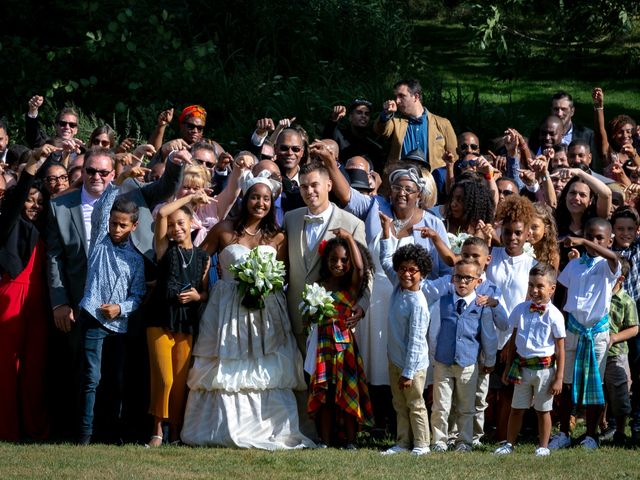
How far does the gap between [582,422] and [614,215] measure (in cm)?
186

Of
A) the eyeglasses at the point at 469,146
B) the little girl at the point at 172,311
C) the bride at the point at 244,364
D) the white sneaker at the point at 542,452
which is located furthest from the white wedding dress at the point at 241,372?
the eyeglasses at the point at 469,146

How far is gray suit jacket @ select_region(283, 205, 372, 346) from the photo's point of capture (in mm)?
10297

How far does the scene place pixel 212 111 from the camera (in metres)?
17.6

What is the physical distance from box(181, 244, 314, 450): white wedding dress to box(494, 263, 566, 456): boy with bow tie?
5.71 feet

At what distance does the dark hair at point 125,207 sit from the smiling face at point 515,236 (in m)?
3.06

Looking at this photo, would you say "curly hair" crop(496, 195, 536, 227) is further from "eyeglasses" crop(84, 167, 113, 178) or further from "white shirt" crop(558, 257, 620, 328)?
"eyeglasses" crop(84, 167, 113, 178)

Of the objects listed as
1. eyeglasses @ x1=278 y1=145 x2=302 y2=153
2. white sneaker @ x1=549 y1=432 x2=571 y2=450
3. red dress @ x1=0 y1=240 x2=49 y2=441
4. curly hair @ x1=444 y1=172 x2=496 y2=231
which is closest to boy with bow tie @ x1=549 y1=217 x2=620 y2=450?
white sneaker @ x1=549 y1=432 x2=571 y2=450

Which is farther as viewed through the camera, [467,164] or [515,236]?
[467,164]

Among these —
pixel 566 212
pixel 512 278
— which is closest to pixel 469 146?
pixel 566 212

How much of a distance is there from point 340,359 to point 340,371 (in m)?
0.10

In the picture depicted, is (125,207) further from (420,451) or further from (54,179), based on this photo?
(420,451)

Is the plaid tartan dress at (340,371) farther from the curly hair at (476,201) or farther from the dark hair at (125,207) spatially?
the dark hair at (125,207)

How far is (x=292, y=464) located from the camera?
30.0 feet

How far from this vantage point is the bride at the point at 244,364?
32.9ft
